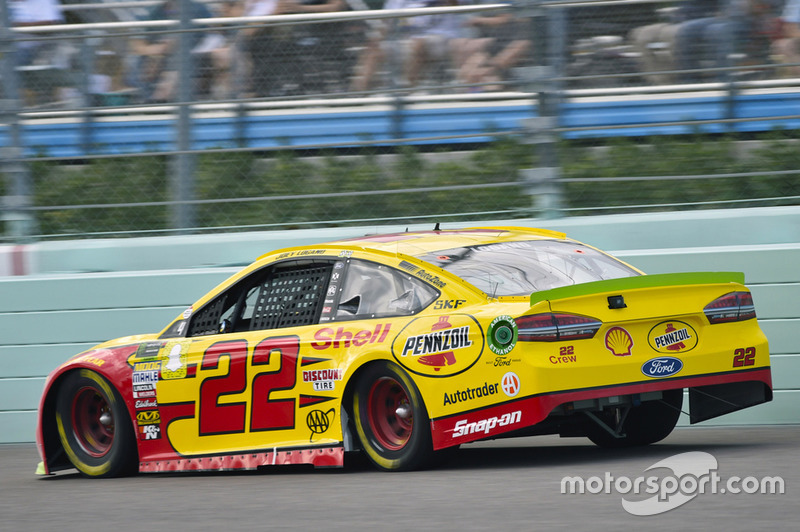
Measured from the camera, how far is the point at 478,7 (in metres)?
9.69

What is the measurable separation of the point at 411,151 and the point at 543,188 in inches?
43.8

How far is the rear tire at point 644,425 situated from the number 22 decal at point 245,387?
5.87 ft

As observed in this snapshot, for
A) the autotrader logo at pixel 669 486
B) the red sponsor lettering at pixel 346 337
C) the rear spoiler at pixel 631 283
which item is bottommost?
the autotrader logo at pixel 669 486

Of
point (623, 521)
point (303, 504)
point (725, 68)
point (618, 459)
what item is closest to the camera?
point (623, 521)

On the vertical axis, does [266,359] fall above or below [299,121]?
below

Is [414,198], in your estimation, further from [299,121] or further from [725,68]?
[725,68]

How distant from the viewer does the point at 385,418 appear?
6.49 metres

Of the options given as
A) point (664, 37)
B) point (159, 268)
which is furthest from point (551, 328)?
point (159, 268)

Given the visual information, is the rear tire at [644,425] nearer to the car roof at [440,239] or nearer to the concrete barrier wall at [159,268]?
the car roof at [440,239]

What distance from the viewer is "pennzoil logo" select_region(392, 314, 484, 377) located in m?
6.06

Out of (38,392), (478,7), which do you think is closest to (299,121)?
(478,7)

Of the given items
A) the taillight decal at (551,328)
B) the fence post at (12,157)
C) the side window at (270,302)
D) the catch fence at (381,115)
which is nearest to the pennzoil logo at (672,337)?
the taillight decal at (551,328)

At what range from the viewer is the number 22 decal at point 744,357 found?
6426mm

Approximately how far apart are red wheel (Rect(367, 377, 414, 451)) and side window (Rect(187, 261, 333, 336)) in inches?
25.1
